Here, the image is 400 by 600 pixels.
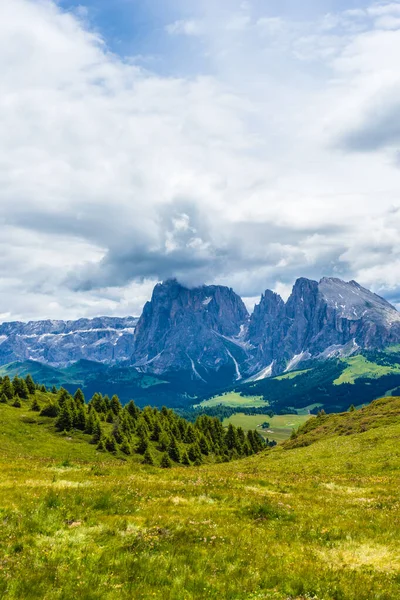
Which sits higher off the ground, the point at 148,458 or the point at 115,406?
the point at 115,406

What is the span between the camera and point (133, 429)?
98.0 m

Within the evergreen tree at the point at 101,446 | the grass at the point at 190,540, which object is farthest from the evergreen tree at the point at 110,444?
the grass at the point at 190,540

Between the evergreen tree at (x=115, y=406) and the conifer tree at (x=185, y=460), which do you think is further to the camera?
the evergreen tree at (x=115, y=406)

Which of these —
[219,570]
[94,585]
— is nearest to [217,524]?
[219,570]

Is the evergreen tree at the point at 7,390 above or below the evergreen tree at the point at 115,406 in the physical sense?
above

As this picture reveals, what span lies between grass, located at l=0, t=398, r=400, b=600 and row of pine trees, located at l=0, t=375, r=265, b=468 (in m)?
61.9

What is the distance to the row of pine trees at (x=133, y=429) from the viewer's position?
81625 millimetres

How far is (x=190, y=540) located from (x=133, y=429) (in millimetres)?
90566

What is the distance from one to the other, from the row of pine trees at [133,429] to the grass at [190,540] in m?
61.9

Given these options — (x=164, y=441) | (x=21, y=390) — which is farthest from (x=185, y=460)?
(x=21, y=390)

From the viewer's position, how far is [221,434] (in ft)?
452

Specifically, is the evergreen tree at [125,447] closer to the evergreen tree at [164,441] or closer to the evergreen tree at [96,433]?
the evergreen tree at [96,433]

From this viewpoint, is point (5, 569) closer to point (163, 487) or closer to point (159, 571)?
point (159, 571)

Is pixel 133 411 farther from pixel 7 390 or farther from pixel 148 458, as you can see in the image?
pixel 7 390
